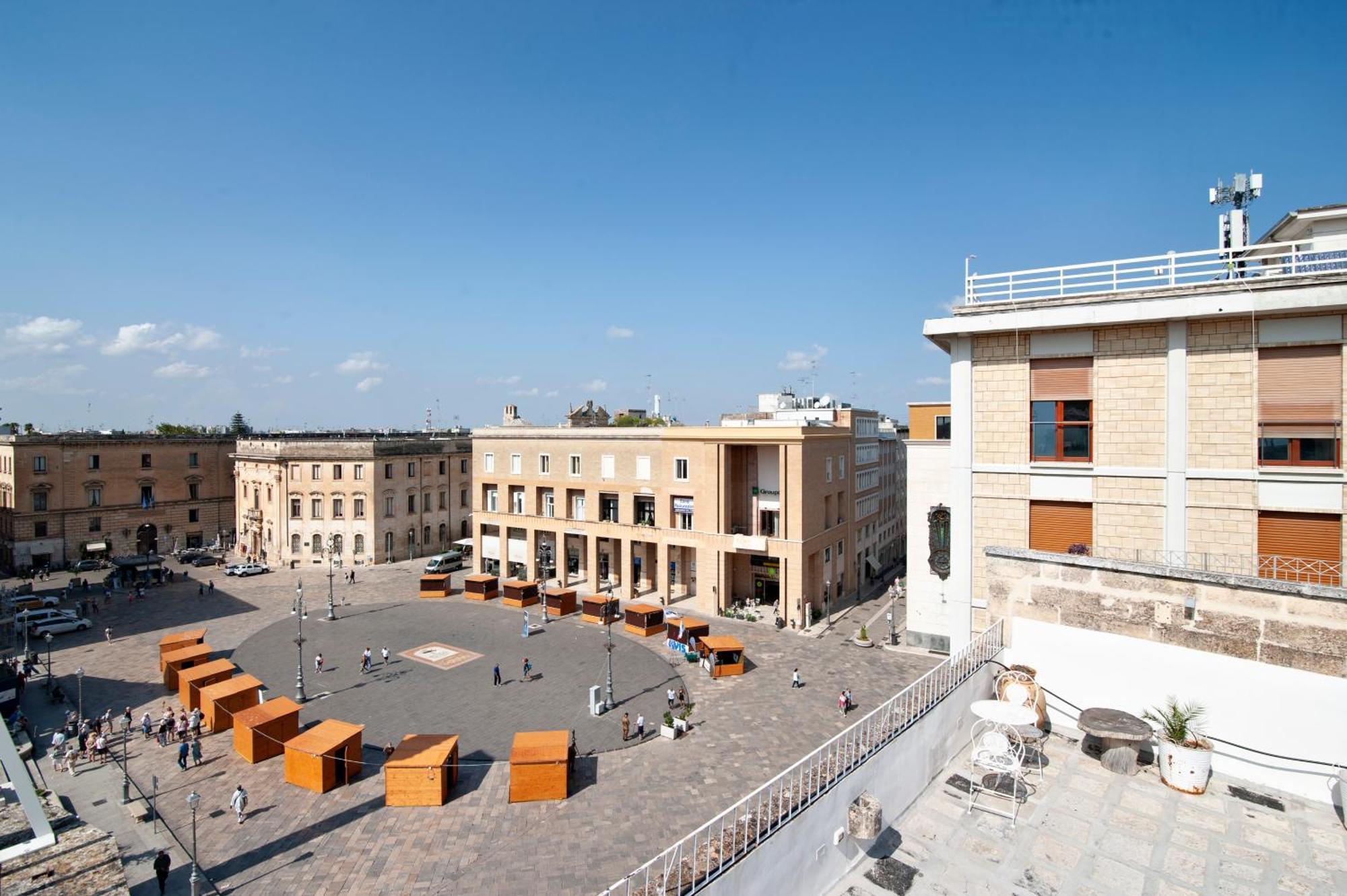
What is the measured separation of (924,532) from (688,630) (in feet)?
41.0

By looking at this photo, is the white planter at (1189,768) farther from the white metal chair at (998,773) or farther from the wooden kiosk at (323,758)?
the wooden kiosk at (323,758)

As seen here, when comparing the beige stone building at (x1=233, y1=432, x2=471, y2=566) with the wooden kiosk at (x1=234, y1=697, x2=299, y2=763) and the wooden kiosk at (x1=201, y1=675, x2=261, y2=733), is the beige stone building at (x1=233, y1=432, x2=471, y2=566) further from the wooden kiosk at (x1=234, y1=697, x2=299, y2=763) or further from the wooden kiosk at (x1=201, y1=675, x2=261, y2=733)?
the wooden kiosk at (x1=234, y1=697, x2=299, y2=763)

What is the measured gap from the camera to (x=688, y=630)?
32562mm

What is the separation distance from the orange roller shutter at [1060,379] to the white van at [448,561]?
46.2m

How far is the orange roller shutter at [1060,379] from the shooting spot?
47.1 feet

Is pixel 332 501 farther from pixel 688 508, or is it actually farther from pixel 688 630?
pixel 688 630

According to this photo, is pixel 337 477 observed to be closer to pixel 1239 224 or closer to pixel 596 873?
pixel 596 873

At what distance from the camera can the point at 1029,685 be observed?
12180 millimetres

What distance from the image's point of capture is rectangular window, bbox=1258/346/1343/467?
1219cm

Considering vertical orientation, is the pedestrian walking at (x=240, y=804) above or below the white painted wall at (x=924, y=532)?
below

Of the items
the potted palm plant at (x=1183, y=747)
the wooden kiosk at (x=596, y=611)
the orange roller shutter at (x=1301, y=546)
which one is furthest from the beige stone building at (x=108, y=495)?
the orange roller shutter at (x=1301, y=546)

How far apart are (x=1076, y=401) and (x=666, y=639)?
24806 mm

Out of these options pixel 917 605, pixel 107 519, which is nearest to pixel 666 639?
pixel 917 605

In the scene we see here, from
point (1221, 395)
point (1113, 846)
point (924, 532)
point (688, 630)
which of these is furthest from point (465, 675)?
point (1221, 395)
